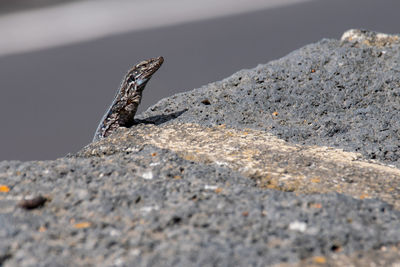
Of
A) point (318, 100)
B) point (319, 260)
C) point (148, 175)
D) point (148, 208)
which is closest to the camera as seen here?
point (319, 260)

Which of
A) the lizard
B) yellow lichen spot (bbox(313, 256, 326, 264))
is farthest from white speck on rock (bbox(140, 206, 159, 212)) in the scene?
the lizard

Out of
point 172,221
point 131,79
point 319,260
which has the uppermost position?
point 131,79

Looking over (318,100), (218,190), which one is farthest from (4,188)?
(318,100)

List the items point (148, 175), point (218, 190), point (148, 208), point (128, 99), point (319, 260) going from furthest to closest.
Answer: point (128, 99), point (148, 175), point (218, 190), point (148, 208), point (319, 260)

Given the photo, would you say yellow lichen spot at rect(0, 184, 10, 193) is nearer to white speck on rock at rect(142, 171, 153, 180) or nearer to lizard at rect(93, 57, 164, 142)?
white speck on rock at rect(142, 171, 153, 180)

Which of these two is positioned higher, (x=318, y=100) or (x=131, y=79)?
(x=131, y=79)

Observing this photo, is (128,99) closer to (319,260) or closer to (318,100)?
(318,100)

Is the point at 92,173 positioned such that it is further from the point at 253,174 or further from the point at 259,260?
the point at 259,260
